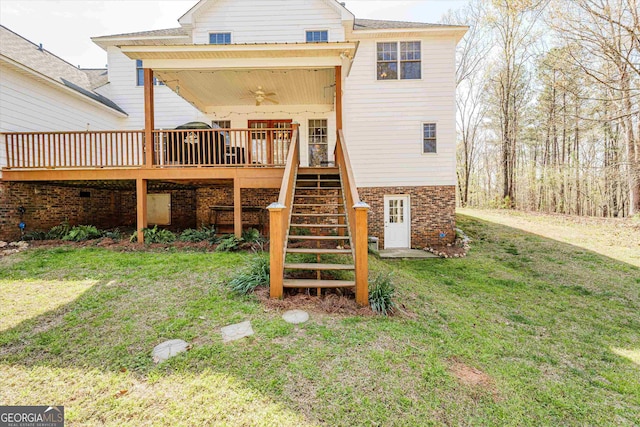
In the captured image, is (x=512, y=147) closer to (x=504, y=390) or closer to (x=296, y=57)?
(x=296, y=57)

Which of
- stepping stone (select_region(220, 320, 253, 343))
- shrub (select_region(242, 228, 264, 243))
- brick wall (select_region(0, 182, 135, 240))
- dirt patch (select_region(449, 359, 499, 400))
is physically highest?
brick wall (select_region(0, 182, 135, 240))

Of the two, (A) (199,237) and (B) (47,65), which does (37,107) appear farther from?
(A) (199,237)

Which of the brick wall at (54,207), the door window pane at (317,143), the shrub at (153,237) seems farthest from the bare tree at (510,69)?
the brick wall at (54,207)

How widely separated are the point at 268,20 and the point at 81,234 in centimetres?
895

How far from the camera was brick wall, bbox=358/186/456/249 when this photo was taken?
33.8 feet

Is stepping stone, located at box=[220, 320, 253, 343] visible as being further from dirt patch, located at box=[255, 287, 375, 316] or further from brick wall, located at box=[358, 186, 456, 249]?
brick wall, located at box=[358, 186, 456, 249]

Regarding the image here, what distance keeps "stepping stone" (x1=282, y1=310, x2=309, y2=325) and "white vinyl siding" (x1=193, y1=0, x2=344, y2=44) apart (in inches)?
386

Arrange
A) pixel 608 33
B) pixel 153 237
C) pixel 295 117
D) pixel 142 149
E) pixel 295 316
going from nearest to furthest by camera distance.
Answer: pixel 295 316
pixel 153 237
pixel 142 149
pixel 295 117
pixel 608 33

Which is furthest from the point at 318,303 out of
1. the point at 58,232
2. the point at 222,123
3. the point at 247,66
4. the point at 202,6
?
the point at 202,6

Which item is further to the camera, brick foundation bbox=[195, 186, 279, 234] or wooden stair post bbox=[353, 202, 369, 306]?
brick foundation bbox=[195, 186, 279, 234]

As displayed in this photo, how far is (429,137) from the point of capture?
10.3 meters

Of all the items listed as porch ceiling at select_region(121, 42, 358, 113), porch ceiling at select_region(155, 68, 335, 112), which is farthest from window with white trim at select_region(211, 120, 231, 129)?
porch ceiling at select_region(121, 42, 358, 113)

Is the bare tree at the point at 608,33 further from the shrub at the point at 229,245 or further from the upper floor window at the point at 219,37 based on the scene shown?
the shrub at the point at 229,245

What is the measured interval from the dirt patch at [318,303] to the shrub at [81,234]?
6222mm
